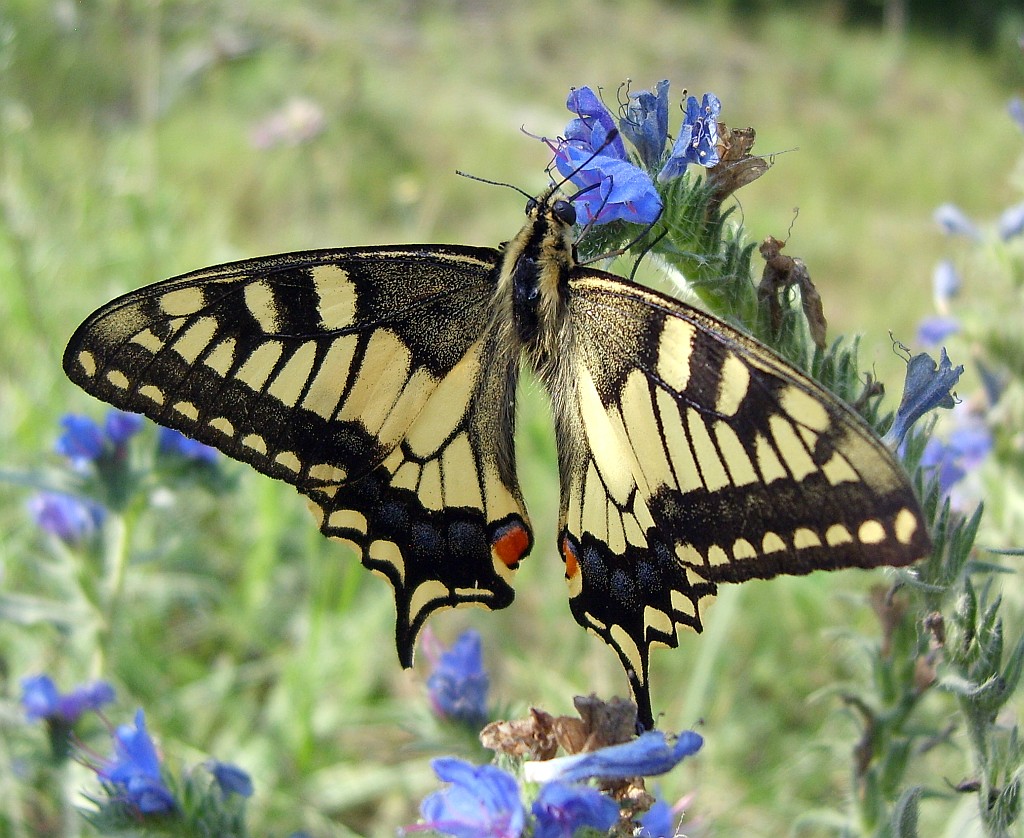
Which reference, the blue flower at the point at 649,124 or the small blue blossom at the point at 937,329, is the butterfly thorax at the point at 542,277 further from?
the small blue blossom at the point at 937,329

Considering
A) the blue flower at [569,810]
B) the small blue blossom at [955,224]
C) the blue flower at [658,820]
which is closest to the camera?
the blue flower at [569,810]

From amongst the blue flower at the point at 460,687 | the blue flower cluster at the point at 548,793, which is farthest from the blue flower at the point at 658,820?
the blue flower at the point at 460,687

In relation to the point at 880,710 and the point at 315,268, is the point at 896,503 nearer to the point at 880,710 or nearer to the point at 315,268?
the point at 880,710

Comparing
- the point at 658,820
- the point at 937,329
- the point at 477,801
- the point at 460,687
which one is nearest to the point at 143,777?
the point at 460,687

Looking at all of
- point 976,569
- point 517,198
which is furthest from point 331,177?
point 976,569

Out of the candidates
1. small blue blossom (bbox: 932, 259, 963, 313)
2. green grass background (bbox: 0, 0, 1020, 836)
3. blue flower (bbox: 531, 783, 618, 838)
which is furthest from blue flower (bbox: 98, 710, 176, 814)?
small blue blossom (bbox: 932, 259, 963, 313)

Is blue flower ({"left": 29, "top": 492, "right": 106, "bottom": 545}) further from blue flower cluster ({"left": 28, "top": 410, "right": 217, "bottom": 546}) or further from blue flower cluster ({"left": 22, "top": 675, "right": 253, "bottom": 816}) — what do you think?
blue flower cluster ({"left": 22, "top": 675, "right": 253, "bottom": 816})
